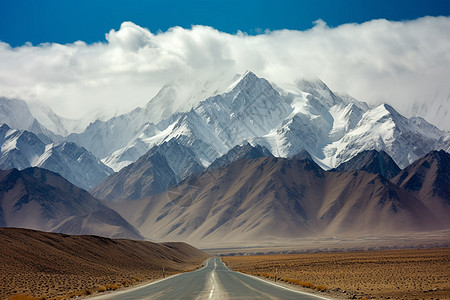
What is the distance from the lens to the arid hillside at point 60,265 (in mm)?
54062

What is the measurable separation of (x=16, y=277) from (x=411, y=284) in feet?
132

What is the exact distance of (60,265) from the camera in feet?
252

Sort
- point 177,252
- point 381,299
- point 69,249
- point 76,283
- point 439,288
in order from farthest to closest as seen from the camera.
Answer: point 177,252 → point 69,249 → point 76,283 → point 439,288 → point 381,299

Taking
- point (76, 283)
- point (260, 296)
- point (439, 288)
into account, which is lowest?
point (439, 288)

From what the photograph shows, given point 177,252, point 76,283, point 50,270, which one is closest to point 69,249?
point 50,270

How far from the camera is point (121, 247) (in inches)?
5064

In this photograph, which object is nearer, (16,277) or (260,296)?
(260,296)

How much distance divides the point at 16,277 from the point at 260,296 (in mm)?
28971

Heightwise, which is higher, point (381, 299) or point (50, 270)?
point (50, 270)

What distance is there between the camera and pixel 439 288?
5091 centimetres

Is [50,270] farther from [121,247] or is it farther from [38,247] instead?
[121,247]

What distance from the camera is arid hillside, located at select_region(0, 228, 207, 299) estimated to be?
54.1 meters

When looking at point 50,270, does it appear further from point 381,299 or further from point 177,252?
point 177,252

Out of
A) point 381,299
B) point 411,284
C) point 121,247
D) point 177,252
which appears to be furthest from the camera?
point 177,252
